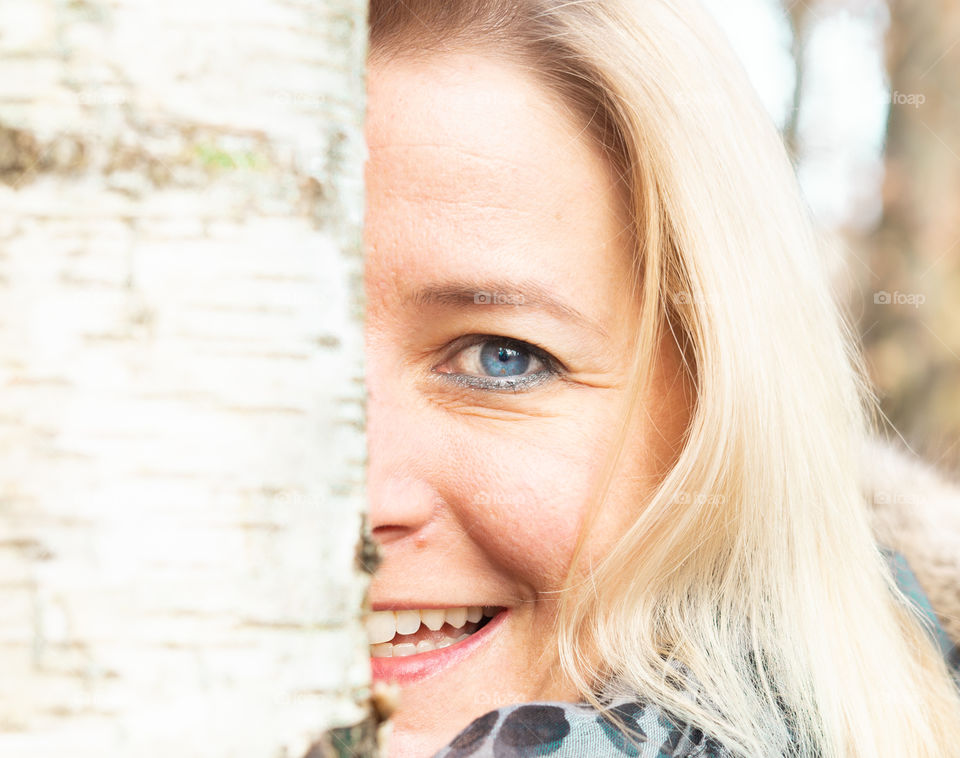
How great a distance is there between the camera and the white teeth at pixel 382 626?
5.24 ft

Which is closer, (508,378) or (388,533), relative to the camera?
(388,533)

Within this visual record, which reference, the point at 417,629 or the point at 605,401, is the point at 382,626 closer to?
the point at 417,629

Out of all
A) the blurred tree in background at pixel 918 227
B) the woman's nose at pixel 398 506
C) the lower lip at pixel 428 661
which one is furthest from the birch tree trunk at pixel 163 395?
the blurred tree in background at pixel 918 227

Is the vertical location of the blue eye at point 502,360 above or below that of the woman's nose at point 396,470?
above

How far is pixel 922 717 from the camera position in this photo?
170 cm

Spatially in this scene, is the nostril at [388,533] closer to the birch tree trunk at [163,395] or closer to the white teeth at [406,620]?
the white teeth at [406,620]

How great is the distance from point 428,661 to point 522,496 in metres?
0.35

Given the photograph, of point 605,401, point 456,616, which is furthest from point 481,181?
point 456,616

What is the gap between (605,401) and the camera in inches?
64.1

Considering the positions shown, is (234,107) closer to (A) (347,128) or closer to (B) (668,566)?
(A) (347,128)

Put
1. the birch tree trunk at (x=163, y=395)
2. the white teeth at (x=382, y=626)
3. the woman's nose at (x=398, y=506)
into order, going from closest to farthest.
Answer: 1. the birch tree trunk at (x=163, y=395)
2. the woman's nose at (x=398, y=506)
3. the white teeth at (x=382, y=626)

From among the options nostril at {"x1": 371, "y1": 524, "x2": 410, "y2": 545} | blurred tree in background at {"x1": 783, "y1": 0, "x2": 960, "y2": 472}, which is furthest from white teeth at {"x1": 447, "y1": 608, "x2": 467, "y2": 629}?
blurred tree in background at {"x1": 783, "y1": 0, "x2": 960, "y2": 472}

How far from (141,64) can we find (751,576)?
1366 millimetres

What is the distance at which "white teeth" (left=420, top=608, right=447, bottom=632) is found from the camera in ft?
5.31
